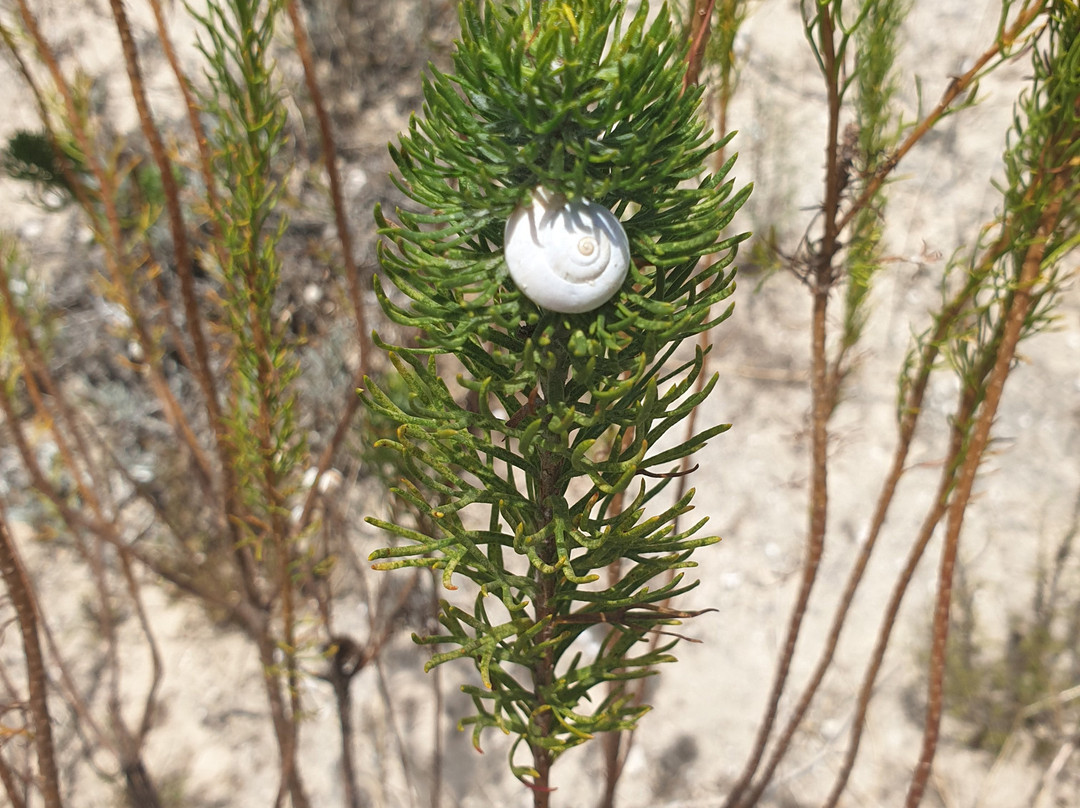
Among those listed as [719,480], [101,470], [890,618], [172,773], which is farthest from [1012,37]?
[101,470]

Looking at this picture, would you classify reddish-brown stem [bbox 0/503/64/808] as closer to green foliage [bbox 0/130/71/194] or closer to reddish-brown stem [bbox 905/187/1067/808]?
green foliage [bbox 0/130/71/194]

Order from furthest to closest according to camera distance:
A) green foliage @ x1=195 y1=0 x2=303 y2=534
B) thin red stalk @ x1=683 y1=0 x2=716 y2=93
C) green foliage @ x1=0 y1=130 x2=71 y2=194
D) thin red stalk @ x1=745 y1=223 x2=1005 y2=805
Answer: green foliage @ x1=0 y1=130 x2=71 y2=194, thin red stalk @ x1=745 y1=223 x2=1005 y2=805, green foliage @ x1=195 y1=0 x2=303 y2=534, thin red stalk @ x1=683 y1=0 x2=716 y2=93

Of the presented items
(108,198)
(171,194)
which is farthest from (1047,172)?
(108,198)

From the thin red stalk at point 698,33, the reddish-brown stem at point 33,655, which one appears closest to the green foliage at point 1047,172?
the thin red stalk at point 698,33

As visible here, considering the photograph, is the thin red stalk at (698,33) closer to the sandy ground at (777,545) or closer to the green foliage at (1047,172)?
the green foliage at (1047,172)

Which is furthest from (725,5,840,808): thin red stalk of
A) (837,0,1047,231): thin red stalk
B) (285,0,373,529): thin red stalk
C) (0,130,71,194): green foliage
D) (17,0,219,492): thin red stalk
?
(0,130,71,194): green foliage

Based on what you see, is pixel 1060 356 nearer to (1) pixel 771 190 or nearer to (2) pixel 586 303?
(1) pixel 771 190
